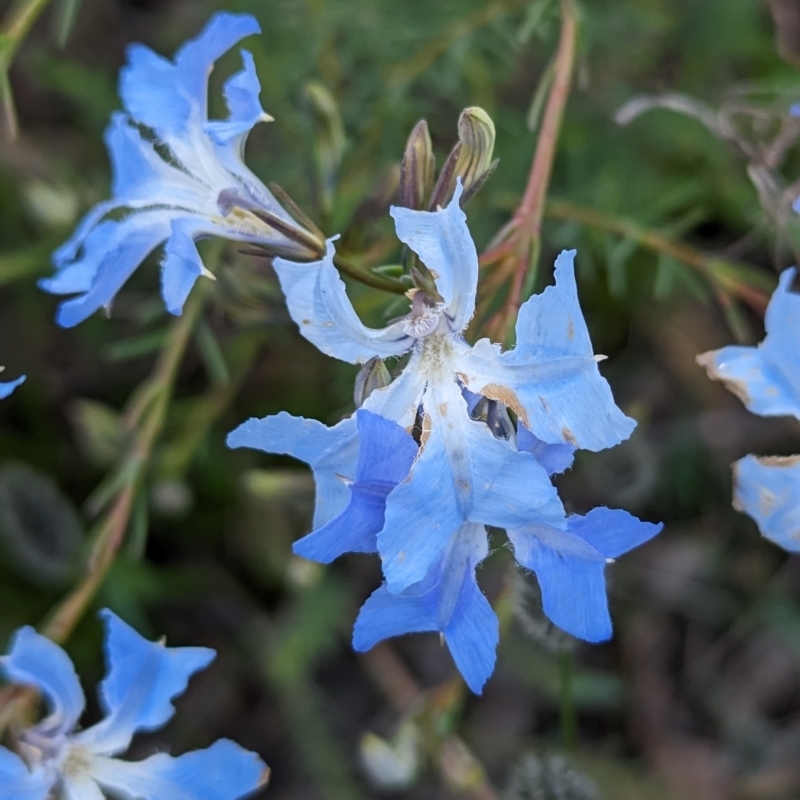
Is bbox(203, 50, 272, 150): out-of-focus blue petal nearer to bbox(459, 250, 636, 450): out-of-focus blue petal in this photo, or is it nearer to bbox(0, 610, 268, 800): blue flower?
bbox(459, 250, 636, 450): out-of-focus blue petal

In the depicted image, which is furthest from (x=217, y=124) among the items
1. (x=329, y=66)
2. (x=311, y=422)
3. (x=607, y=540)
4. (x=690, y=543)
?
(x=690, y=543)

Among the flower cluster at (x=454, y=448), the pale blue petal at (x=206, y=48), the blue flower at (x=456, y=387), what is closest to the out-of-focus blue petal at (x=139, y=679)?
the flower cluster at (x=454, y=448)

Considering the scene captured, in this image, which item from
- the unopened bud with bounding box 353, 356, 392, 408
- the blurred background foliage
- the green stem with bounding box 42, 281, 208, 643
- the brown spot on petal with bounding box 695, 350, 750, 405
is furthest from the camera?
the blurred background foliage

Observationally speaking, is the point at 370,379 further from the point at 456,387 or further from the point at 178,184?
the point at 178,184

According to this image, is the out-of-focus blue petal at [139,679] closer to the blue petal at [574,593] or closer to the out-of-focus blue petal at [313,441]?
the out-of-focus blue petal at [313,441]

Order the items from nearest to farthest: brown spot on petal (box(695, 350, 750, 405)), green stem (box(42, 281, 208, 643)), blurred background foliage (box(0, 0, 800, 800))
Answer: brown spot on petal (box(695, 350, 750, 405)) → green stem (box(42, 281, 208, 643)) → blurred background foliage (box(0, 0, 800, 800))

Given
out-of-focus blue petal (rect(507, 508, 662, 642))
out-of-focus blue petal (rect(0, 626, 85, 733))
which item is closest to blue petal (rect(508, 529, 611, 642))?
out-of-focus blue petal (rect(507, 508, 662, 642))
